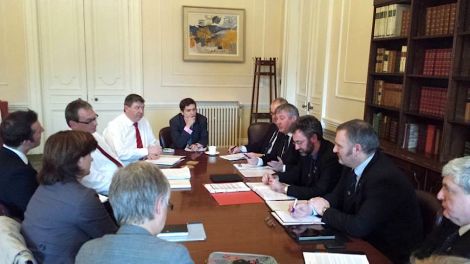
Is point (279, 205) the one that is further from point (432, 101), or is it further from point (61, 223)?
point (432, 101)

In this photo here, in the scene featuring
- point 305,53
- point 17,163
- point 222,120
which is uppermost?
point 305,53

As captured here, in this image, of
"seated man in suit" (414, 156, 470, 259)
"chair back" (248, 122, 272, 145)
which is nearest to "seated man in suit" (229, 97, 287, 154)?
"chair back" (248, 122, 272, 145)

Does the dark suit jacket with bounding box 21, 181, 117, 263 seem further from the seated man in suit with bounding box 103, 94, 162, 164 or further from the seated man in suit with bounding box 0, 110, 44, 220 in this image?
the seated man in suit with bounding box 103, 94, 162, 164

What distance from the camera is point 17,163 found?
7.10ft

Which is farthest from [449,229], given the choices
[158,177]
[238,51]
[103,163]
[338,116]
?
[238,51]

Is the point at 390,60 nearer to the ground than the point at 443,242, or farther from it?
farther from it

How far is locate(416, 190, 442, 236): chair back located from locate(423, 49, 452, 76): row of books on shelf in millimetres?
1250

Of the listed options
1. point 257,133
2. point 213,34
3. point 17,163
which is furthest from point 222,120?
point 17,163

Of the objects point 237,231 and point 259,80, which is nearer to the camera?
point 237,231

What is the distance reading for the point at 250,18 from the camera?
242 inches

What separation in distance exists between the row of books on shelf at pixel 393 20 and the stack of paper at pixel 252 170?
159cm

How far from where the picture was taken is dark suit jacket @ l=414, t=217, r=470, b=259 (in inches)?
53.6

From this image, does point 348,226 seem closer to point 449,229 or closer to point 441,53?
point 449,229

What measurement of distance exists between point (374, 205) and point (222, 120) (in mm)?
4451
